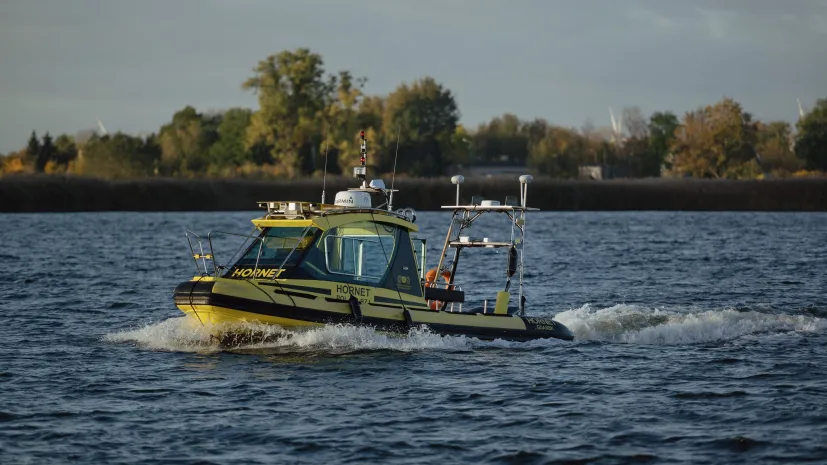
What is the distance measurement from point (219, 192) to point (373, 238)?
85456mm

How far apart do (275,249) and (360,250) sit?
5.37 ft

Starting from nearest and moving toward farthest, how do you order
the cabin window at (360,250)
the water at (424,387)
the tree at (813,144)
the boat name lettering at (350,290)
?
the water at (424,387)
the boat name lettering at (350,290)
the cabin window at (360,250)
the tree at (813,144)

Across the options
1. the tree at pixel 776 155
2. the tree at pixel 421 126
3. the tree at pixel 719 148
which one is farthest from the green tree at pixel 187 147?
the tree at pixel 776 155

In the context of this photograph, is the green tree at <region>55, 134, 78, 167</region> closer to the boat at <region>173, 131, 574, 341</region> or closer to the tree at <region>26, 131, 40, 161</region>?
the tree at <region>26, 131, 40, 161</region>

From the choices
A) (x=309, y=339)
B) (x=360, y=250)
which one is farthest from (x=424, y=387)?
(x=360, y=250)

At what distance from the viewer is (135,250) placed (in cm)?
5972

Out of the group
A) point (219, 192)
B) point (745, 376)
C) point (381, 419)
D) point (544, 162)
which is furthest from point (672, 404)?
point (544, 162)

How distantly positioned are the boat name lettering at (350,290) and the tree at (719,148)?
5136 inches

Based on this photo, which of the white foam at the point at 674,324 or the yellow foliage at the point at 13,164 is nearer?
A: the white foam at the point at 674,324

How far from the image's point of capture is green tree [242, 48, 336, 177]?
457 ft

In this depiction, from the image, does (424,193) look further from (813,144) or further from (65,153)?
(813,144)

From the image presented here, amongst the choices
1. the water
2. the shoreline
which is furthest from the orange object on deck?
the shoreline

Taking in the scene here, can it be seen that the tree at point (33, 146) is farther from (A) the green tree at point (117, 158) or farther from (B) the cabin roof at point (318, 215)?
(B) the cabin roof at point (318, 215)

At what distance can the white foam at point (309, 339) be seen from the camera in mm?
23875
